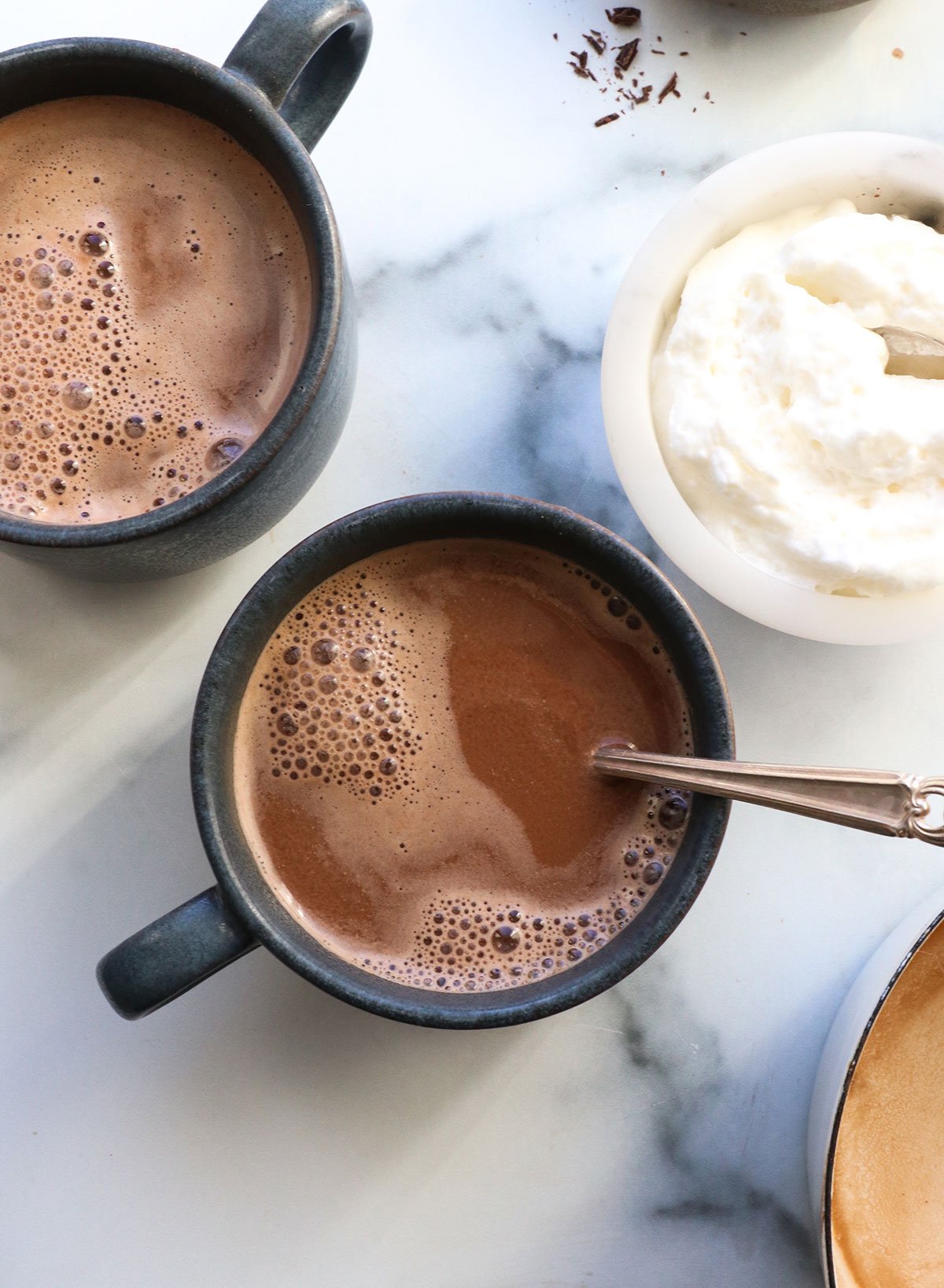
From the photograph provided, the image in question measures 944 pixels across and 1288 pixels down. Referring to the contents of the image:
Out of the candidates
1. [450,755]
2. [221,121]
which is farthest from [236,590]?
[221,121]

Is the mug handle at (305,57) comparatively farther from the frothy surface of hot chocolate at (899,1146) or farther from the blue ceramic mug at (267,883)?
the frothy surface of hot chocolate at (899,1146)

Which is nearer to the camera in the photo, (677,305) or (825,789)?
(825,789)

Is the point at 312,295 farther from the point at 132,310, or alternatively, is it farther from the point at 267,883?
the point at 267,883

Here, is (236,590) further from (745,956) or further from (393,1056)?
(745,956)

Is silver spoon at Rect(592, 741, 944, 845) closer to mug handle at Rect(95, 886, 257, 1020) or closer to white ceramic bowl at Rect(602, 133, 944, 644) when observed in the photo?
white ceramic bowl at Rect(602, 133, 944, 644)

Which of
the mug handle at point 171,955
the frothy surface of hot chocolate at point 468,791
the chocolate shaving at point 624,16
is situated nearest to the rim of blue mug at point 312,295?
the frothy surface of hot chocolate at point 468,791

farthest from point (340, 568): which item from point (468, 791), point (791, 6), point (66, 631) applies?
point (791, 6)
